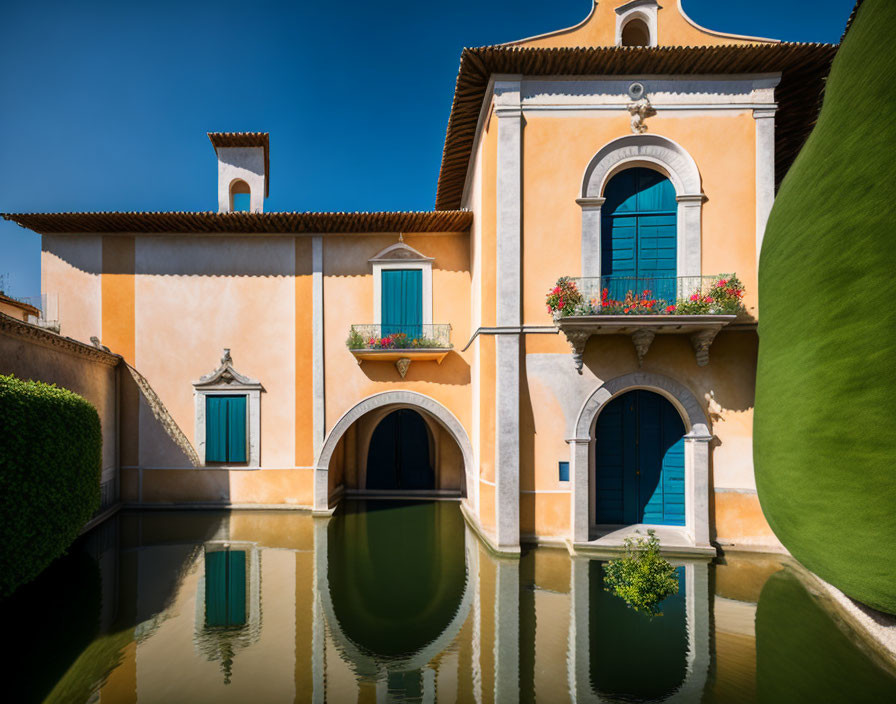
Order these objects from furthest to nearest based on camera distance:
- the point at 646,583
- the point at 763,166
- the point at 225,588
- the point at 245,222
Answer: the point at 245,222
the point at 763,166
the point at 225,588
the point at 646,583

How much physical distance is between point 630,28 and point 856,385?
963cm

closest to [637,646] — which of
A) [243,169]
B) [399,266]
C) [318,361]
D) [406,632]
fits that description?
[406,632]

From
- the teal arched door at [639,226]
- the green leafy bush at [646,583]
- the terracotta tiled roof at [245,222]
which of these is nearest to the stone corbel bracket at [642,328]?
the teal arched door at [639,226]

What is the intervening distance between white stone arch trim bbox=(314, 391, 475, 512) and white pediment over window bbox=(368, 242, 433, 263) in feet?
12.5

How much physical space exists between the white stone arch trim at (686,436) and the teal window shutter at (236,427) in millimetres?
9037

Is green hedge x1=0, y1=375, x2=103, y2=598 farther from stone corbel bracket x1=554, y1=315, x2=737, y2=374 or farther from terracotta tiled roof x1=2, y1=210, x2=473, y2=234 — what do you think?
stone corbel bracket x1=554, y1=315, x2=737, y2=374

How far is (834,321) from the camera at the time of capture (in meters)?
6.11

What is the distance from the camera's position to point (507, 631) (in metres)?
6.47

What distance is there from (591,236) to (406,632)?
833cm

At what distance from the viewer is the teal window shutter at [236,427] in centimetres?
1255

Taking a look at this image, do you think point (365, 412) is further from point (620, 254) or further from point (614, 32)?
point (614, 32)

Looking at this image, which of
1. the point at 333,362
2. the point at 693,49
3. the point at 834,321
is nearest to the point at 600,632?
the point at 834,321

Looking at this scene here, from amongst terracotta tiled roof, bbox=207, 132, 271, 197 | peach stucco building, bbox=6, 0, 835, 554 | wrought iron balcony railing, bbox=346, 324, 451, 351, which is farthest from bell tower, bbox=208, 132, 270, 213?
wrought iron balcony railing, bbox=346, 324, 451, 351

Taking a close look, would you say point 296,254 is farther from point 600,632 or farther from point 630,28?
point 600,632
